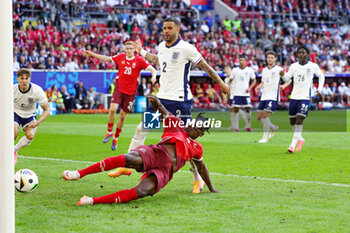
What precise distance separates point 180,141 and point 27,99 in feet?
12.6

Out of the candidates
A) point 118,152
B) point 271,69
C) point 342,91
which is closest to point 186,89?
point 118,152

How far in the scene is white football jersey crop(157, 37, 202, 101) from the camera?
851 centimetres

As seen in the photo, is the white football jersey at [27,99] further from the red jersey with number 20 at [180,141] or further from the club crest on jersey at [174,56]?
the red jersey with number 20 at [180,141]

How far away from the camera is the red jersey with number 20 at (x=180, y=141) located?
710 centimetres

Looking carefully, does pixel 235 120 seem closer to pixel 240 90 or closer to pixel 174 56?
pixel 240 90

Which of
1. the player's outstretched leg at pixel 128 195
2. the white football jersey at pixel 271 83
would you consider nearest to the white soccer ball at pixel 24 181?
the player's outstretched leg at pixel 128 195

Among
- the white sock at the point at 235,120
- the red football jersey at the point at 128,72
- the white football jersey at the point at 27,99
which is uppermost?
the red football jersey at the point at 128,72

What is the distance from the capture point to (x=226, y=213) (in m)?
6.20

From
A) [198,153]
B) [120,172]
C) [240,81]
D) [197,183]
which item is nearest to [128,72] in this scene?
[120,172]

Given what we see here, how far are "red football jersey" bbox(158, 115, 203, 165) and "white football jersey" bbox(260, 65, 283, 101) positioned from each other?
8.73 m

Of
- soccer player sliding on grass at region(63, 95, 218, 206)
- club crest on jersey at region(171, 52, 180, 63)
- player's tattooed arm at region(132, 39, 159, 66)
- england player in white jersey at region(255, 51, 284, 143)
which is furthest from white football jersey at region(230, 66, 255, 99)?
soccer player sliding on grass at region(63, 95, 218, 206)

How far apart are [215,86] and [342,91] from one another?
29.8 ft

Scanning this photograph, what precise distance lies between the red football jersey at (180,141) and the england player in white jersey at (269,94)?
322 inches

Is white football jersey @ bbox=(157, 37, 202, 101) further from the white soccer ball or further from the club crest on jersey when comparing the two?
the white soccer ball
